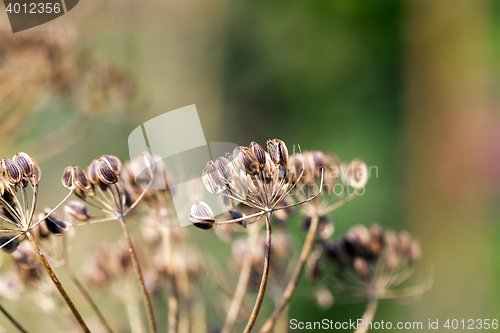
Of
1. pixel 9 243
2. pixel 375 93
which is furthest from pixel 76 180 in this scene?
pixel 375 93

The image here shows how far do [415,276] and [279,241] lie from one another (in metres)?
2.93

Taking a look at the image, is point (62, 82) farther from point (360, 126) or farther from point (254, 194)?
point (360, 126)

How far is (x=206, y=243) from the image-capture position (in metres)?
3.01

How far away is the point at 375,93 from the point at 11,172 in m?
4.08

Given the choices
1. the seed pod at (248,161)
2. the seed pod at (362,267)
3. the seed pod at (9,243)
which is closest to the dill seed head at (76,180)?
the seed pod at (9,243)

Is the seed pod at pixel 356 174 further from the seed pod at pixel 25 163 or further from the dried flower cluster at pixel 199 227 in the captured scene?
the seed pod at pixel 25 163

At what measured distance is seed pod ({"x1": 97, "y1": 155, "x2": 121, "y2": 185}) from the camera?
45 centimetres

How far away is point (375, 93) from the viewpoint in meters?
4.01

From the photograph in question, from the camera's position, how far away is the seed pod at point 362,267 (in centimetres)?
72

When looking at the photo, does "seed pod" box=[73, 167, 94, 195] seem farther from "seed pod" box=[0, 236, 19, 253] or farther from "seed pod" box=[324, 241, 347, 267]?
"seed pod" box=[324, 241, 347, 267]

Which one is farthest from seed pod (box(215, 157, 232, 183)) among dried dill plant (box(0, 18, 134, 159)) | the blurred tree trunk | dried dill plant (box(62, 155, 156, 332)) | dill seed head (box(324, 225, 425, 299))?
the blurred tree trunk

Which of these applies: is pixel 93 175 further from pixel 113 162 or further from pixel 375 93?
pixel 375 93

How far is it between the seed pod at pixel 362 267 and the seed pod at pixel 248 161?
0.41 metres

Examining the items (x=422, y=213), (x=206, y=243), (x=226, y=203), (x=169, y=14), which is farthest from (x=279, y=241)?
(x=169, y=14)
